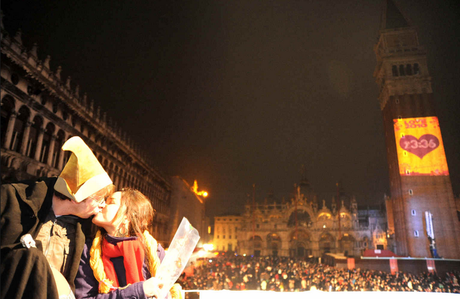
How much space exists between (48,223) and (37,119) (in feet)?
50.1

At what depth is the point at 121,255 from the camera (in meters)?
2.46

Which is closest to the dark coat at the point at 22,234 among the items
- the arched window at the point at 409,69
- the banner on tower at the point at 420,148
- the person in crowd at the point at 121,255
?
the person in crowd at the point at 121,255

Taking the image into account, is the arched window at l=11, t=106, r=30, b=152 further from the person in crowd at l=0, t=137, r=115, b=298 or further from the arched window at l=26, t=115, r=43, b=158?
the person in crowd at l=0, t=137, r=115, b=298

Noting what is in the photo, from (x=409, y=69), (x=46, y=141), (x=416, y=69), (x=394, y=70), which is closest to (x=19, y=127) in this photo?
(x=46, y=141)

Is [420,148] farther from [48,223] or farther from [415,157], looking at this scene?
[48,223]

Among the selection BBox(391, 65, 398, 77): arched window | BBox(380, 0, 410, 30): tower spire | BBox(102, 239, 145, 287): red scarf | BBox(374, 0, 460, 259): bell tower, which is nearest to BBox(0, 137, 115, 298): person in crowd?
BBox(102, 239, 145, 287): red scarf

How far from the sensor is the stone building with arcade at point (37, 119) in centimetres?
1222

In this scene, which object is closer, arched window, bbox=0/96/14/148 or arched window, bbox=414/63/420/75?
arched window, bbox=0/96/14/148

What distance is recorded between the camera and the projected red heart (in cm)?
3581

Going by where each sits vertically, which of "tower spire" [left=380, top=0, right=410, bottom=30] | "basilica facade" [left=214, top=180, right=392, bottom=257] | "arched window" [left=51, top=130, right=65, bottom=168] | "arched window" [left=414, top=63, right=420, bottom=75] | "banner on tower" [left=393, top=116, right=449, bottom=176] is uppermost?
"tower spire" [left=380, top=0, right=410, bottom=30]

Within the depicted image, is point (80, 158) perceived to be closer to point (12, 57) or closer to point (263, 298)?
point (263, 298)

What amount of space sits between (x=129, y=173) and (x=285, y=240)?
4769 cm

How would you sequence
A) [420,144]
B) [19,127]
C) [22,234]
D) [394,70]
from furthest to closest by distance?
[394,70]
[420,144]
[19,127]
[22,234]

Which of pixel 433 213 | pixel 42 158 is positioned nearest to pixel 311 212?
pixel 433 213
